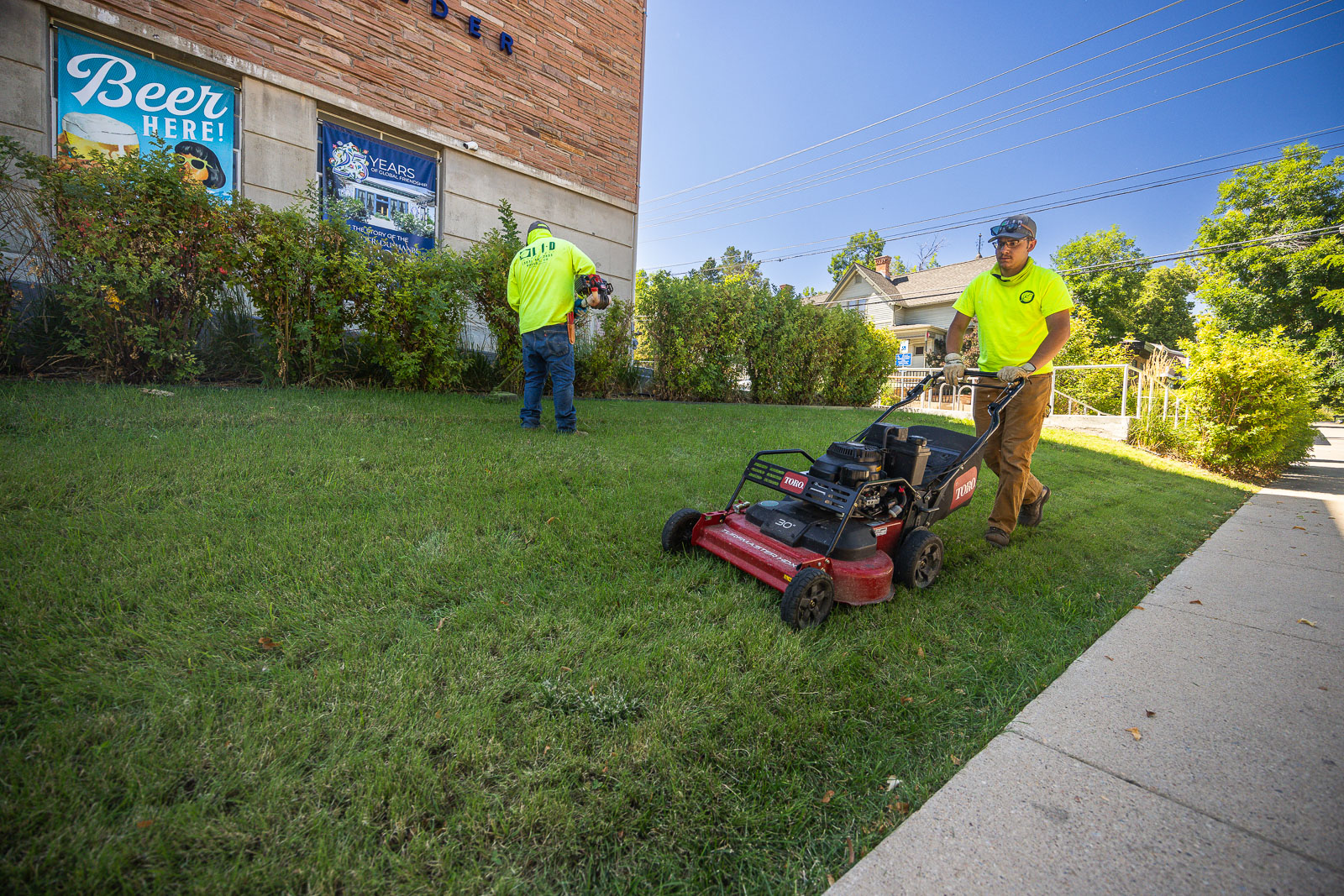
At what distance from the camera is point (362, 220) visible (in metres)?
8.77

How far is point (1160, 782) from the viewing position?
66.4 inches

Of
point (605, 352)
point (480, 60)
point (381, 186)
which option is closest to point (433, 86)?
point (480, 60)

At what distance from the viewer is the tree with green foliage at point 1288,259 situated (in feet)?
80.7

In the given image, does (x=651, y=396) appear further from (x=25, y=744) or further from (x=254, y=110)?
(x=25, y=744)

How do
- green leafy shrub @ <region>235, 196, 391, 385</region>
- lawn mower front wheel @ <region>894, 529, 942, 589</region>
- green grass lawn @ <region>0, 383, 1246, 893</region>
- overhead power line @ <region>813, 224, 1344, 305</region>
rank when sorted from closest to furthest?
Answer: green grass lawn @ <region>0, 383, 1246, 893</region>, lawn mower front wheel @ <region>894, 529, 942, 589</region>, green leafy shrub @ <region>235, 196, 391, 385</region>, overhead power line @ <region>813, 224, 1344, 305</region>

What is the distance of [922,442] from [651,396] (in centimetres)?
760

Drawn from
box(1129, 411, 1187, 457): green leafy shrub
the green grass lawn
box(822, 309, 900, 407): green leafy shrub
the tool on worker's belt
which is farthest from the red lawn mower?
box(822, 309, 900, 407): green leafy shrub

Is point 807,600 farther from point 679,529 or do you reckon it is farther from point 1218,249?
point 1218,249

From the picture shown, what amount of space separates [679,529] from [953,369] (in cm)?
213

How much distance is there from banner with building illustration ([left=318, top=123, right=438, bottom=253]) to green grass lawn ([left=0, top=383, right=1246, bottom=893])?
5965mm

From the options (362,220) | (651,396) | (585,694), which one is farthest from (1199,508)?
(362,220)

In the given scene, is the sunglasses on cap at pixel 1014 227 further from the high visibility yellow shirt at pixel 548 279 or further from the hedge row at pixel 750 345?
the hedge row at pixel 750 345

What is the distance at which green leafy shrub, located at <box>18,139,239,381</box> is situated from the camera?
4754 millimetres

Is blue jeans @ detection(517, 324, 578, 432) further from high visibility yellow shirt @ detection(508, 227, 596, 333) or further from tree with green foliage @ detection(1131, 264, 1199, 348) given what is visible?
tree with green foliage @ detection(1131, 264, 1199, 348)
